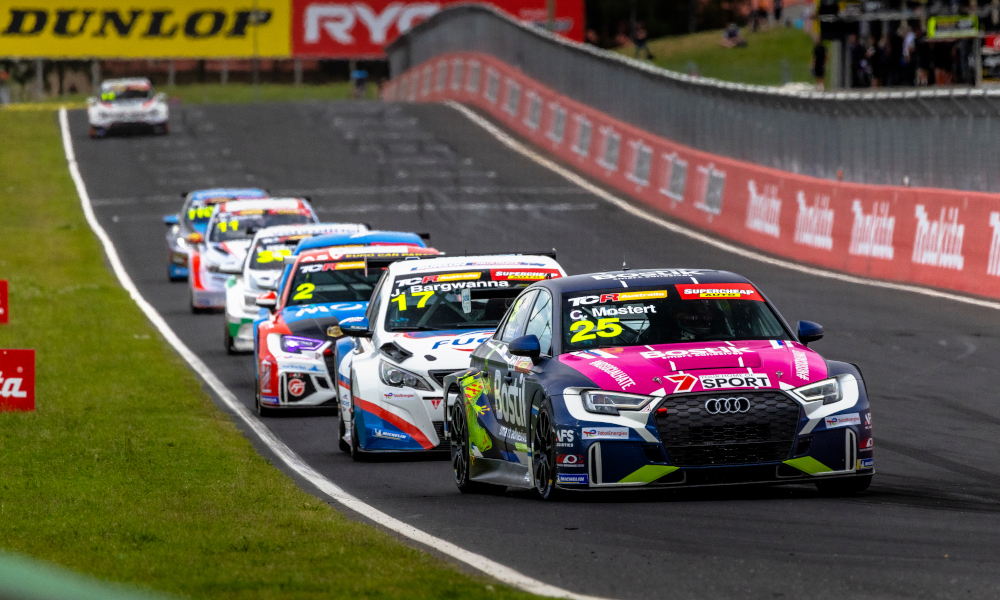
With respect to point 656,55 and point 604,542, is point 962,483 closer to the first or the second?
point 604,542

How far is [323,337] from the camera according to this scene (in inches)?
625

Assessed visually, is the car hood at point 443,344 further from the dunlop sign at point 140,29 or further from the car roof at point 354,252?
the dunlop sign at point 140,29

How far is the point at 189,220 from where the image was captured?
29.7 m

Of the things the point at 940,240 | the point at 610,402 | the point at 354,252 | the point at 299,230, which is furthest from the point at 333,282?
the point at 940,240

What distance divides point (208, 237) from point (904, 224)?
9.71m

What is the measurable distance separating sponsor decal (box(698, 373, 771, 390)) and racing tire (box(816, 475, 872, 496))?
67cm

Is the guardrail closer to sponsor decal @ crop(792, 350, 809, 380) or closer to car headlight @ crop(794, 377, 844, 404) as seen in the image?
sponsor decal @ crop(792, 350, 809, 380)

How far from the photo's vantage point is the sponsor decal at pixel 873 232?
2402 cm

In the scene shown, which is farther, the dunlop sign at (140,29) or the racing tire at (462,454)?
the dunlop sign at (140,29)

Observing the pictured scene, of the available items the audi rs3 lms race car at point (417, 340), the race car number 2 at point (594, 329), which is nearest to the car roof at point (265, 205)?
the audi rs3 lms race car at point (417, 340)

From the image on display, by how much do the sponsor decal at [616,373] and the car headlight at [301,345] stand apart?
653 centimetres

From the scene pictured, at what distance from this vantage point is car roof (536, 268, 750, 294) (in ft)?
34.2

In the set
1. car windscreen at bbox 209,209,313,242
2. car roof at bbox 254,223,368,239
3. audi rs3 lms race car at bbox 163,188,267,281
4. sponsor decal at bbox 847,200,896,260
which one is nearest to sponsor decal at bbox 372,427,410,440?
car roof at bbox 254,223,368,239

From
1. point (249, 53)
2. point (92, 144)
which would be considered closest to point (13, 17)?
point (249, 53)
